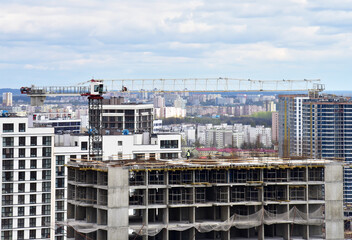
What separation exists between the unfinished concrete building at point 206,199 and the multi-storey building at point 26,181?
41.5m

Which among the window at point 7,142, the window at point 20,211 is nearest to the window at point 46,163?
the window at point 7,142

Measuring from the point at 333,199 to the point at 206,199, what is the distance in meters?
14.7

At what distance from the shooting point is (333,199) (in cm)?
10412

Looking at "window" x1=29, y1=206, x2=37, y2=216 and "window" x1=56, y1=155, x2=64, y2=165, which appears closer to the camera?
"window" x1=29, y1=206, x2=37, y2=216

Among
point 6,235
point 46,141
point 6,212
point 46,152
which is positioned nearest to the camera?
point 6,235

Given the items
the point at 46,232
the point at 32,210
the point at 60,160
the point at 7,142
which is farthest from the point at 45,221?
the point at 7,142

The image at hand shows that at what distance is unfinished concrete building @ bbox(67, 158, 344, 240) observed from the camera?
9838 centimetres

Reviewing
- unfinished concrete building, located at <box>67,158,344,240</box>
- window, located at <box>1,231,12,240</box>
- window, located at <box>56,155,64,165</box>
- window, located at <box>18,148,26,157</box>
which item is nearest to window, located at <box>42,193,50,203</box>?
window, located at <box>56,155,64,165</box>

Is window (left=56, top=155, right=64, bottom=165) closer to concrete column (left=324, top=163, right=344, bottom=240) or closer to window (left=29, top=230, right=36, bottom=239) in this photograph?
window (left=29, top=230, right=36, bottom=239)

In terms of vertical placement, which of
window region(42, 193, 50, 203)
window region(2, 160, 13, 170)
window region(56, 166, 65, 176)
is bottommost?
window region(42, 193, 50, 203)

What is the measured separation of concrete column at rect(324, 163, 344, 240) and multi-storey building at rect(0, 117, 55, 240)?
185 feet

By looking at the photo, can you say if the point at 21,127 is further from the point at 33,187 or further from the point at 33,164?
the point at 33,187

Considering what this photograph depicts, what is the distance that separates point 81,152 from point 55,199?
882 cm

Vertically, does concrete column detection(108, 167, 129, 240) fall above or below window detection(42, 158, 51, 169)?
below
